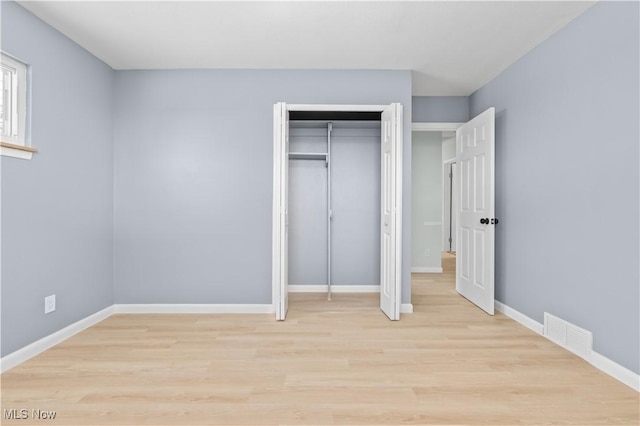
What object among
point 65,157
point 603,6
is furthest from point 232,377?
point 603,6

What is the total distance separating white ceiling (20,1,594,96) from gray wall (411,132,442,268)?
8.11ft

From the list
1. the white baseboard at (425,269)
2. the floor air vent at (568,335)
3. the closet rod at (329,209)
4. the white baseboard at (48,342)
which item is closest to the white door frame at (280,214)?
the closet rod at (329,209)

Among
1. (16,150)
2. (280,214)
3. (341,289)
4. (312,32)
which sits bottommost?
(341,289)

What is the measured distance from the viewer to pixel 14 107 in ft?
8.47

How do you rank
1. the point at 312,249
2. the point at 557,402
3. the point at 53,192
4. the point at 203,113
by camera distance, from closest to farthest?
the point at 557,402, the point at 53,192, the point at 203,113, the point at 312,249

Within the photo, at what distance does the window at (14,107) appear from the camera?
8.21 feet

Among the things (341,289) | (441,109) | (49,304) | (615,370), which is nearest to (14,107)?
(49,304)

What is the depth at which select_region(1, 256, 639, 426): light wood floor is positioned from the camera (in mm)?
1907

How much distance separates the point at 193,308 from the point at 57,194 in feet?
5.38

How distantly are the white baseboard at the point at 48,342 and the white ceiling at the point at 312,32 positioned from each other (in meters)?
2.44

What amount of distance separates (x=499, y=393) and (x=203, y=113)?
11.5ft

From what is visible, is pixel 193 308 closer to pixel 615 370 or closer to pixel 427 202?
pixel 615 370

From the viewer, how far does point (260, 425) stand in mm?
1805

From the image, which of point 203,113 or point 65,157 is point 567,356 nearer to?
point 203,113
